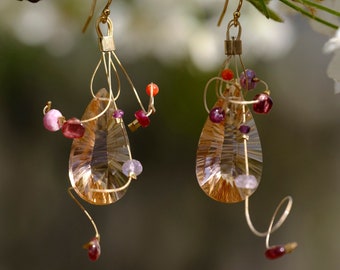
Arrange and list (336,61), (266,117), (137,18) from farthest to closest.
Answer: (266,117) → (137,18) → (336,61)

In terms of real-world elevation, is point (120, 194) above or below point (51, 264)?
above

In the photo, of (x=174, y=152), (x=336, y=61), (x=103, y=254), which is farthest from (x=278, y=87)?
(x=336, y=61)

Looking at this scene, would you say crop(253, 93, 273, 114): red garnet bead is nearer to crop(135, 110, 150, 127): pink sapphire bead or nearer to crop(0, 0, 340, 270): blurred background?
crop(135, 110, 150, 127): pink sapphire bead

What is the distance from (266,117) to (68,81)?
0.67 meters

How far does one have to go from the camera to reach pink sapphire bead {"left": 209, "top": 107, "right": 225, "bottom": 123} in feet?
1.72

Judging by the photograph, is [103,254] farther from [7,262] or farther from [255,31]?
[255,31]

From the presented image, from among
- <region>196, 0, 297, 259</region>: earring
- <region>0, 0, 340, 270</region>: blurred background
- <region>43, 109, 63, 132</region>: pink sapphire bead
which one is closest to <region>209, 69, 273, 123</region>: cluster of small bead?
<region>196, 0, 297, 259</region>: earring

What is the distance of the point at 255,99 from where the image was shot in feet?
1.71

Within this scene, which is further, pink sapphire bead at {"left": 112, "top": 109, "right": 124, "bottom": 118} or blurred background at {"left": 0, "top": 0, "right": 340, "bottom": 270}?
blurred background at {"left": 0, "top": 0, "right": 340, "bottom": 270}

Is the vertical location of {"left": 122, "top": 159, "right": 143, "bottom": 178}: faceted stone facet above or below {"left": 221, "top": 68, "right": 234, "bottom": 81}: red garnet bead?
below

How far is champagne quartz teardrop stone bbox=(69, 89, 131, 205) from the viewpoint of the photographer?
0.54 meters

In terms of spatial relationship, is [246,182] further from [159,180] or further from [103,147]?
[159,180]

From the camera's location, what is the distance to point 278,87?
2729mm

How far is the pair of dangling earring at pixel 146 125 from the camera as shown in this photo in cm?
53
